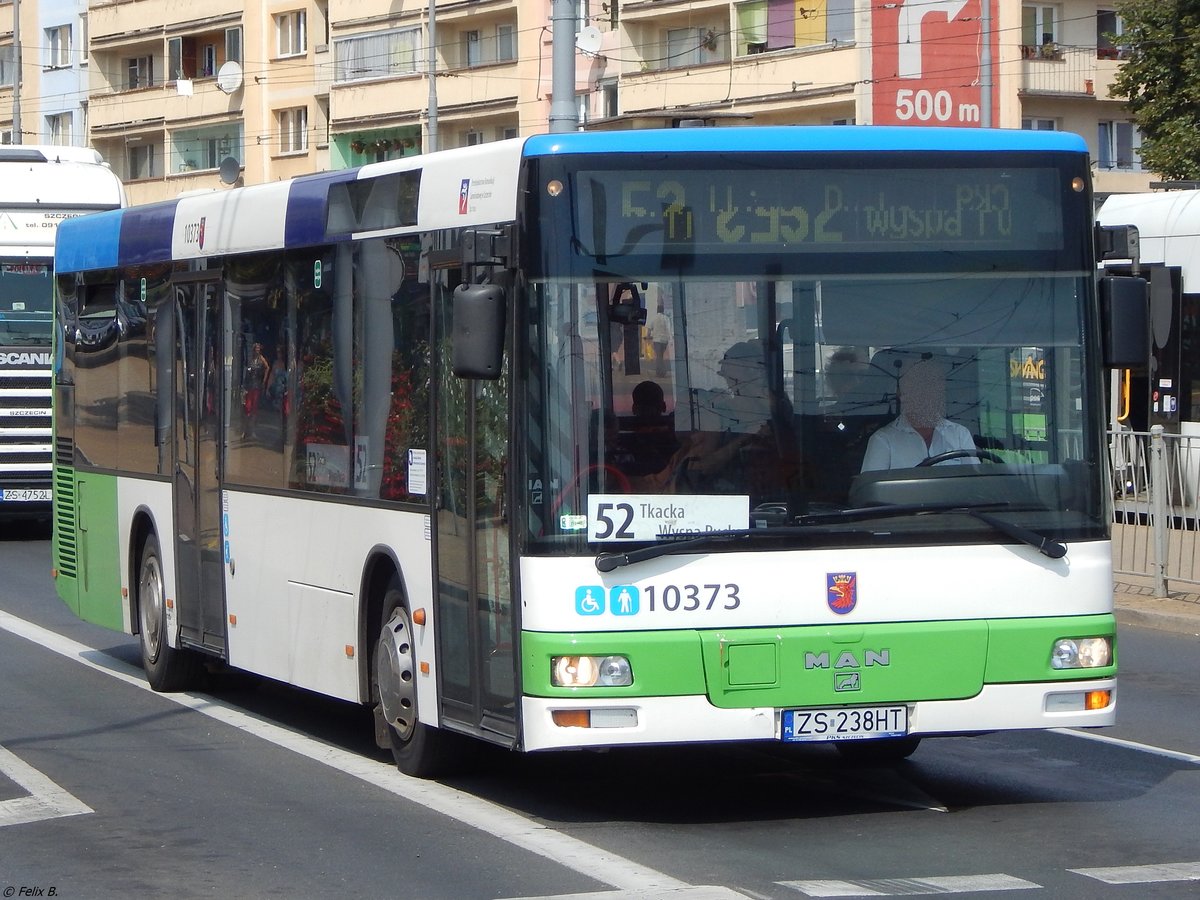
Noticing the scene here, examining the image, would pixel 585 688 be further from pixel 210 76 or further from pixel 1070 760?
pixel 210 76

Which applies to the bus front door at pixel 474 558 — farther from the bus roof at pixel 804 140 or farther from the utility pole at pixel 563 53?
the utility pole at pixel 563 53

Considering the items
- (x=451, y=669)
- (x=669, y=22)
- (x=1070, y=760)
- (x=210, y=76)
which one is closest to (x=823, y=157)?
(x=451, y=669)

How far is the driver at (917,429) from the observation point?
27.4 ft

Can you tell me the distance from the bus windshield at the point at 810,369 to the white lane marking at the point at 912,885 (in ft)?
4.68

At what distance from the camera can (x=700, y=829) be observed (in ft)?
27.8

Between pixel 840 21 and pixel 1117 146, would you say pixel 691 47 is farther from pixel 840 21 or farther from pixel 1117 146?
pixel 1117 146

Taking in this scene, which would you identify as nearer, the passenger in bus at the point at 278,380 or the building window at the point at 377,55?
the passenger in bus at the point at 278,380

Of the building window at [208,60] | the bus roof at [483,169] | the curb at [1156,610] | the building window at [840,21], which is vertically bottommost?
the curb at [1156,610]

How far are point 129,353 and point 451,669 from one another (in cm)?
530

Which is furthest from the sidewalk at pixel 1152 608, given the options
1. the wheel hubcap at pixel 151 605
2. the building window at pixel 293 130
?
the building window at pixel 293 130

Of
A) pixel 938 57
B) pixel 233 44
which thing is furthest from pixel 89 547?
pixel 233 44

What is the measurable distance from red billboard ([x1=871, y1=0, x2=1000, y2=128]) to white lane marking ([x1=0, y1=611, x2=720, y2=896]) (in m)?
26.4

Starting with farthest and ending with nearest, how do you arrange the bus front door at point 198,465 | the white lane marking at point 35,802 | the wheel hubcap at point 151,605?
1. the wheel hubcap at point 151,605
2. the bus front door at point 198,465
3. the white lane marking at point 35,802

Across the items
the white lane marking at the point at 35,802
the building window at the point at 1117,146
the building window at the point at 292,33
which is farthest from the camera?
the building window at the point at 292,33
